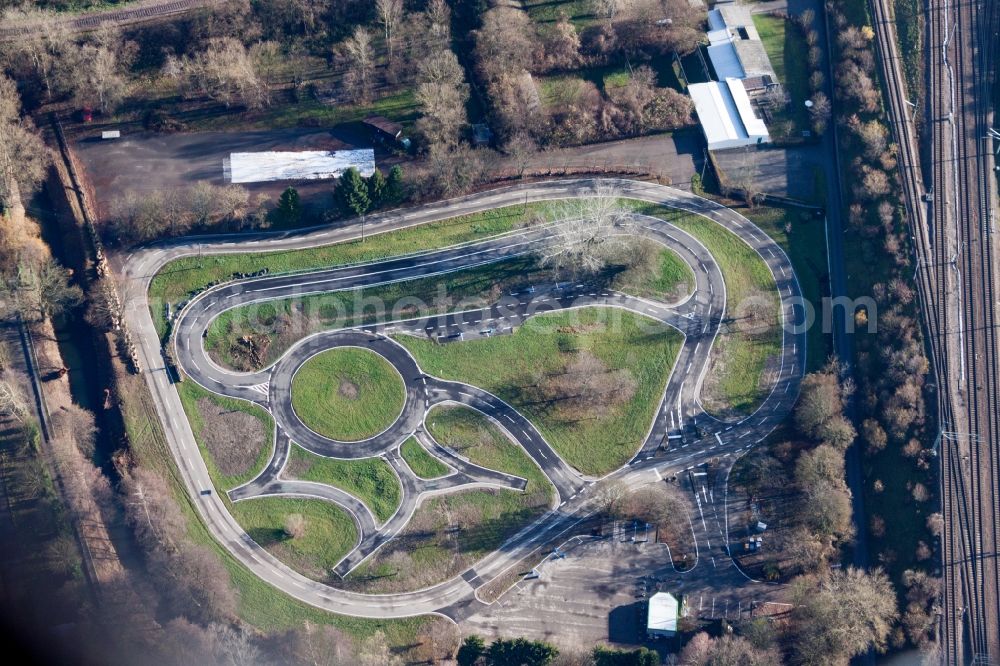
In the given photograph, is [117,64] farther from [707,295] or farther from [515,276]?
[707,295]

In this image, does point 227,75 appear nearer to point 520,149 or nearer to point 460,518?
point 520,149

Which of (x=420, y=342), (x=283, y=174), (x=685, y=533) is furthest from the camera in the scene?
(x=283, y=174)

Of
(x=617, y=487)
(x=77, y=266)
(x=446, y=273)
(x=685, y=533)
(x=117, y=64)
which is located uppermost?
(x=117, y=64)

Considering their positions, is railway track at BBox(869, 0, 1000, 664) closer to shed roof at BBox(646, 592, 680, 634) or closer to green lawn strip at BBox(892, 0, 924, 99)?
green lawn strip at BBox(892, 0, 924, 99)

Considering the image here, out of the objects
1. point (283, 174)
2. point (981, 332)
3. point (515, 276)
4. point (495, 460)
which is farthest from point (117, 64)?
point (981, 332)

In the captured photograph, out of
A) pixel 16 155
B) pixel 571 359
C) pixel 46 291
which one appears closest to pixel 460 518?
pixel 571 359
